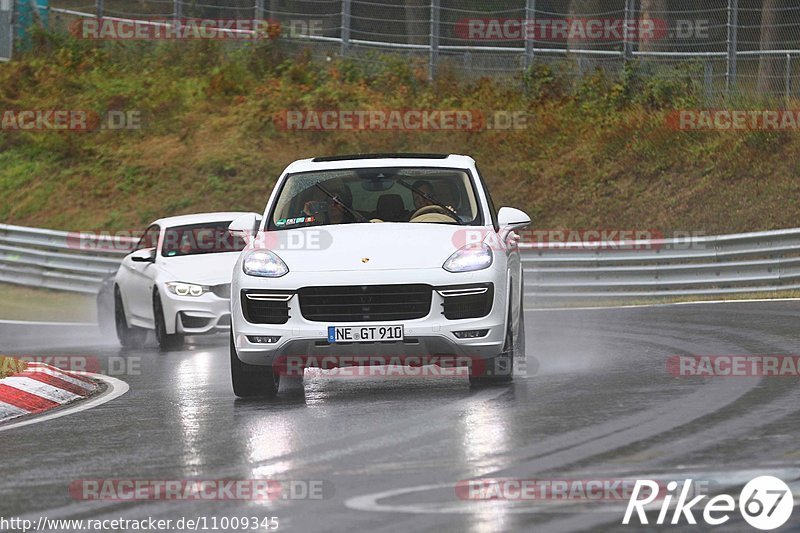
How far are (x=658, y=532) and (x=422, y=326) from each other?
452 cm

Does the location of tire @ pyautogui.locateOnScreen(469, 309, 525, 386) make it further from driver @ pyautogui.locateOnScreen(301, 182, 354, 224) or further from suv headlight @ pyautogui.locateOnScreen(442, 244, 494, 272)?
driver @ pyautogui.locateOnScreen(301, 182, 354, 224)

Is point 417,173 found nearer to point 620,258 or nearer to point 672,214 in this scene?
point 620,258

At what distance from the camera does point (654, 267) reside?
906 inches

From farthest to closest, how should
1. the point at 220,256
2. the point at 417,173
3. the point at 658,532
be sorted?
1. the point at 220,256
2. the point at 417,173
3. the point at 658,532

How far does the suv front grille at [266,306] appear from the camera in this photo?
34.2 ft

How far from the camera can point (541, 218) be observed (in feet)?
94.6

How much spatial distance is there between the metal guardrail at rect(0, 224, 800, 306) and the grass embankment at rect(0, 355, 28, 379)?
9238 mm

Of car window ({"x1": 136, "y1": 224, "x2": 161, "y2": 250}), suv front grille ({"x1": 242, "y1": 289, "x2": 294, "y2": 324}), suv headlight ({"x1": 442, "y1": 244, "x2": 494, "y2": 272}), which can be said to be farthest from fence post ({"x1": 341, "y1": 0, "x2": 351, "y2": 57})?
suv front grille ({"x1": 242, "y1": 289, "x2": 294, "y2": 324})

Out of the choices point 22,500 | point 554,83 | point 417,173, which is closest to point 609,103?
point 554,83

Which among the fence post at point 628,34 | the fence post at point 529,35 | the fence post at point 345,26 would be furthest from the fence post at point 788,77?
the fence post at point 345,26

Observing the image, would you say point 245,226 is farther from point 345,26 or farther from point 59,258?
point 345,26

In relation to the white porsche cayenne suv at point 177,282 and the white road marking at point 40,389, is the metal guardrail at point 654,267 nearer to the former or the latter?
the white porsche cayenne suv at point 177,282

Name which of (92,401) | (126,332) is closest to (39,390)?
(92,401)

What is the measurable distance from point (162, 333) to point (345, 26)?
18.5 meters
